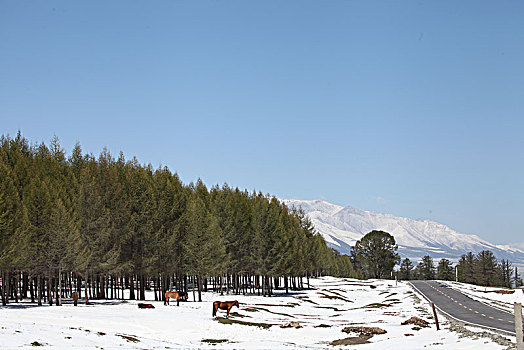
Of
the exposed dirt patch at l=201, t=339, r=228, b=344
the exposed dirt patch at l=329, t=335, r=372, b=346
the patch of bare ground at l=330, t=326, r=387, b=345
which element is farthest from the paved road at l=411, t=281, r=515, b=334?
the exposed dirt patch at l=201, t=339, r=228, b=344

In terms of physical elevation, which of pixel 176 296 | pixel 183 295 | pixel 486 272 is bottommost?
pixel 486 272

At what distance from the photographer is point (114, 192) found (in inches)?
2422

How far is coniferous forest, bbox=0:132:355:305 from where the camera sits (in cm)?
4912

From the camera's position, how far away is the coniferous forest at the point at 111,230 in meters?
49.1

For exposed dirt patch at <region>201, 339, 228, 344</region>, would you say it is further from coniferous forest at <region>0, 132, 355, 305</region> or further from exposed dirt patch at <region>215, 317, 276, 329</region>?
coniferous forest at <region>0, 132, 355, 305</region>

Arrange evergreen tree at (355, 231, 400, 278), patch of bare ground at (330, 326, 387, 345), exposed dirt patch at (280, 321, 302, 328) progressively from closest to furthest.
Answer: patch of bare ground at (330, 326, 387, 345) → exposed dirt patch at (280, 321, 302, 328) → evergreen tree at (355, 231, 400, 278)

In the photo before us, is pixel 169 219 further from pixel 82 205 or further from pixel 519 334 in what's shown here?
pixel 519 334

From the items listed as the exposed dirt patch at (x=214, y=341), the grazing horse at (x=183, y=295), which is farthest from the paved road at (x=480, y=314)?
the grazing horse at (x=183, y=295)

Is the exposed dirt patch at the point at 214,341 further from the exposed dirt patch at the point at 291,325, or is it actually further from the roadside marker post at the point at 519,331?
the roadside marker post at the point at 519,331

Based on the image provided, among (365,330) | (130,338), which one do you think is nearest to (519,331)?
(130,338)

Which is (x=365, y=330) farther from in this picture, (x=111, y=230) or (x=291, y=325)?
(x=111, y=230)

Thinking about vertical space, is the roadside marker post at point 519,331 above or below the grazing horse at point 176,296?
above

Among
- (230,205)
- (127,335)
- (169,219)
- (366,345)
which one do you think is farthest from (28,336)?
(230,205)

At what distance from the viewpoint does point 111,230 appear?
2334 inches
